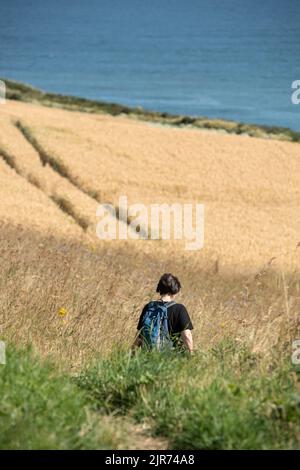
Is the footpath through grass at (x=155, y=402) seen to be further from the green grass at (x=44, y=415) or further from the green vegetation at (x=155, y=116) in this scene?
the green vegetation at (x=155, y=116)

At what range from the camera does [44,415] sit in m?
4.09

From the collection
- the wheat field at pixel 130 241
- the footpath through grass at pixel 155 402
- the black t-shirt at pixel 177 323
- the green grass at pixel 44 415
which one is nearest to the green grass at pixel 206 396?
the footpath through grass at pixel 155 402

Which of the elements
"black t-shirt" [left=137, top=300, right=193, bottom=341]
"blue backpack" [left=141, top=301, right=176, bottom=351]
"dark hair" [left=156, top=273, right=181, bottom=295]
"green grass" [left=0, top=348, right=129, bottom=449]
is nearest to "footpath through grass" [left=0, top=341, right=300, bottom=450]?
"green grass" [left=0, top=348, right=129, bottom=449]

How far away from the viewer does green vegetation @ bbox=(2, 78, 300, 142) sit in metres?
71.9

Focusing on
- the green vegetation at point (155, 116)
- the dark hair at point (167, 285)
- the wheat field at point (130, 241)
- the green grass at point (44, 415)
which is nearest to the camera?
the green grass at point (44, 415)

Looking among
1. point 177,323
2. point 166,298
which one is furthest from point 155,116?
point 177,323

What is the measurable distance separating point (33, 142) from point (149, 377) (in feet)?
129

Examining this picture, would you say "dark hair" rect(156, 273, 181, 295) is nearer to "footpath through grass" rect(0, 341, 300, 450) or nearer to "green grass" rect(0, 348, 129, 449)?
"footpath through grass" rect(0, 341, 300, 450)

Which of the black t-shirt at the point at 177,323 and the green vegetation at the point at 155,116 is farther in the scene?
the green vegetation at the point at 155,116

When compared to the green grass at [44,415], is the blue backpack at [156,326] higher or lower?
higher

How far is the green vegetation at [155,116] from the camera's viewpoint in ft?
236

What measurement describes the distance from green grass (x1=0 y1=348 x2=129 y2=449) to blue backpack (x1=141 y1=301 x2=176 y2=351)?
48.7 inches

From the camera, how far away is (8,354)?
15.8 feet

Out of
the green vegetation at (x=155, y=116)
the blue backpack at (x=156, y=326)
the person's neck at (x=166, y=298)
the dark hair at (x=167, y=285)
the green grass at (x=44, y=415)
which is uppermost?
the green vegetation at (x=155, y=116)
